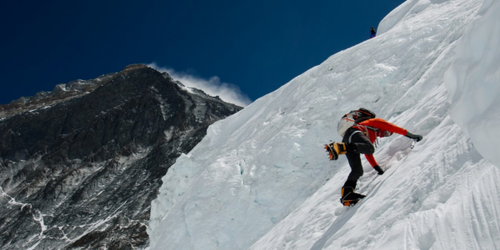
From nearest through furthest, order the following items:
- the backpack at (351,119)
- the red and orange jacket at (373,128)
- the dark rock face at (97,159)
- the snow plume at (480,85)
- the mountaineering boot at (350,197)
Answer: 1. the snow plume at (480,85)
2. the mountaineering boot at (350,197)
3. the red and orange jacket at (373,128)
4. the backpack at (351,119)
5. the dark rock face at (97,159)

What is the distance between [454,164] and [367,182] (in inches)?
96.8

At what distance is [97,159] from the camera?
90.9 metres

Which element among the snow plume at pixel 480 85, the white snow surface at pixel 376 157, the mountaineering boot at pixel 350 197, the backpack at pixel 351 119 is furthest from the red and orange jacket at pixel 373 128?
the snow plume at pixel 480 85

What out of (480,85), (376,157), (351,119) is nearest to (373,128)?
(351,119)

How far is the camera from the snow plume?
295 centimetres

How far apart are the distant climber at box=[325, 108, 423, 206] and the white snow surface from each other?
25 cm

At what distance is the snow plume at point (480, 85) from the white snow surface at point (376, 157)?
12 mm

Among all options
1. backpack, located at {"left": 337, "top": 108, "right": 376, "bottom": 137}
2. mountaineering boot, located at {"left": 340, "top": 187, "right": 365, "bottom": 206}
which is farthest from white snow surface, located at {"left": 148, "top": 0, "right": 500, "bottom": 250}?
backpack, located at {"left": 337, "top": 108, "right": 376, "bottom": 137}

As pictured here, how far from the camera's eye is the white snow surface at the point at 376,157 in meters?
3.58

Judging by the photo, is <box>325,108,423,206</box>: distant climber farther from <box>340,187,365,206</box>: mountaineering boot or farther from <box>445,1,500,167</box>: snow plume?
<box>445,1,500,167</box>: snow plume

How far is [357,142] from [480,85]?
11.8 ft

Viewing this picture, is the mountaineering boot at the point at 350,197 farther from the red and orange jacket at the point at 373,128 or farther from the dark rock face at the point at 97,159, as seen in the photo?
the dark rock face at the point at 97,159

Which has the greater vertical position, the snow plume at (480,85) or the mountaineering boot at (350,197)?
the snow plume at (480,85)

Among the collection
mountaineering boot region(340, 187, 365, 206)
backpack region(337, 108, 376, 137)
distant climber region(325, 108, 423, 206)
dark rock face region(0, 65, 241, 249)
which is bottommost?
mountaineering boot region(340, 187, 365, 206)
